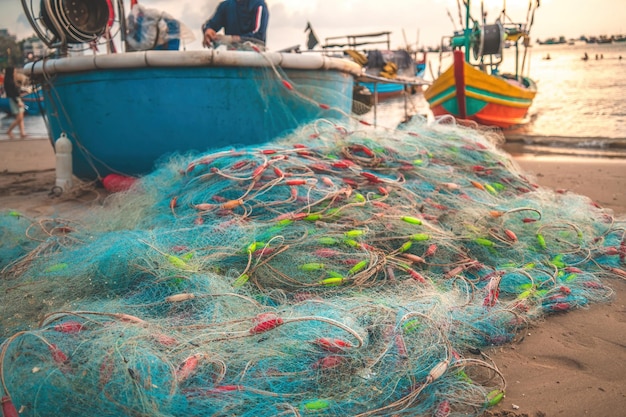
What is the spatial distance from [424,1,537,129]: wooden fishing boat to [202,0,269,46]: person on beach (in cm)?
818

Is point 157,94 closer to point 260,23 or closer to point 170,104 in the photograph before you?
point 170,104

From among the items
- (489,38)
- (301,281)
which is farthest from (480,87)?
(301,281)

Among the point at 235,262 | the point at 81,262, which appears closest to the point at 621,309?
the point at 235,262

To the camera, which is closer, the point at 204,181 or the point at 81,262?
the point at 81,262

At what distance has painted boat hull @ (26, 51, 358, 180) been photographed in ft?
16.9

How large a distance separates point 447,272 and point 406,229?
1.21ft

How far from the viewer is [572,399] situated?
1.97m

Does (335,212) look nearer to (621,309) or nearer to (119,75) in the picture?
(621,309)

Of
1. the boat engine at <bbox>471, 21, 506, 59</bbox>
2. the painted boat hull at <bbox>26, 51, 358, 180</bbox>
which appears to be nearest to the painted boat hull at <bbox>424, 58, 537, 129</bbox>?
the boat engine at <bbox>471, 21, 506, 59</bbox>

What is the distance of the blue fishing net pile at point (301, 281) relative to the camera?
1.82 m

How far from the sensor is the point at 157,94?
Result: 204 inches

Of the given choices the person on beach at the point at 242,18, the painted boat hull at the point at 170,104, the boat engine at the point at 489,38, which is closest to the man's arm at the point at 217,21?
the person on beach at the point at 242,18

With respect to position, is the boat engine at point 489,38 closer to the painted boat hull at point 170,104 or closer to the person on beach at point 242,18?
the person on beach at point 242,18

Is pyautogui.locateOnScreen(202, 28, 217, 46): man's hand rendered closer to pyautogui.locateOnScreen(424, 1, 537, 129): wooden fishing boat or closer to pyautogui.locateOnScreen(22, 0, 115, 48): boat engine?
pyautogui.locateOnScreen(22, 0, 115, 48): boat engine
